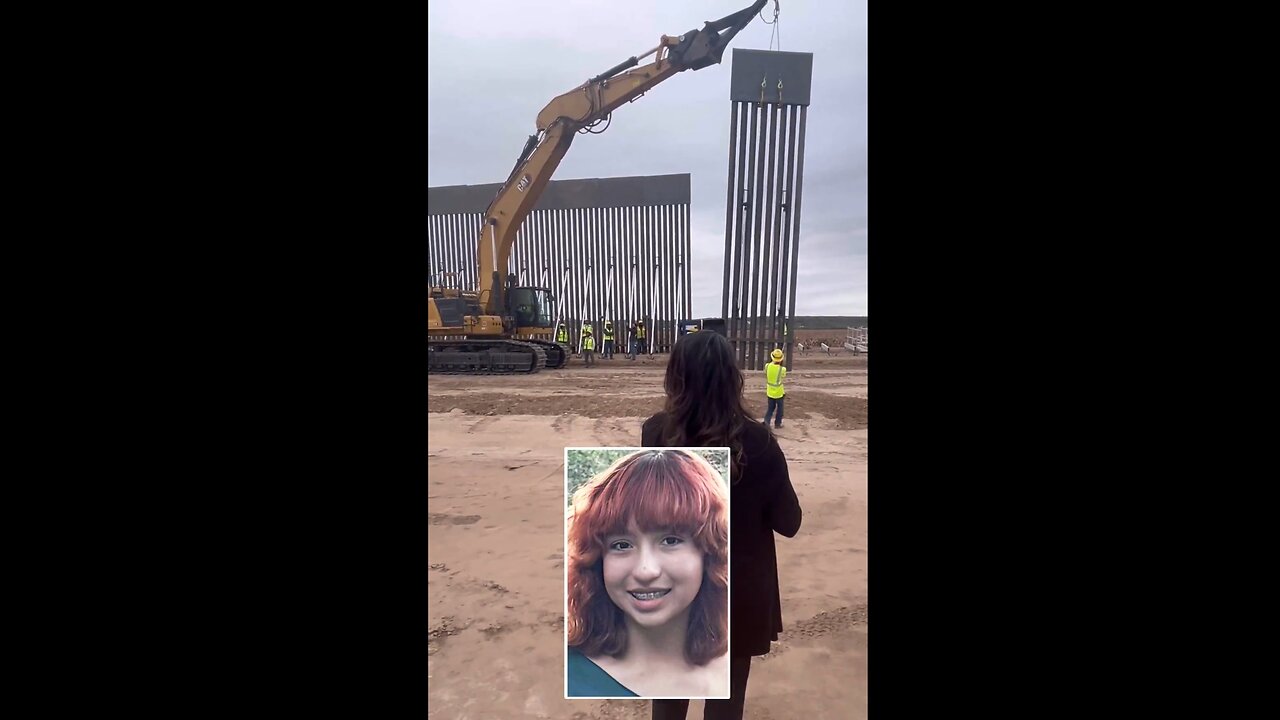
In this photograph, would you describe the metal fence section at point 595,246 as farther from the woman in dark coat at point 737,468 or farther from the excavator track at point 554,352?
the woman in dark coat at point 737,468

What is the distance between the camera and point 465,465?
445 centimetres

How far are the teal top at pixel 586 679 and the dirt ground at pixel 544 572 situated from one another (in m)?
0.54

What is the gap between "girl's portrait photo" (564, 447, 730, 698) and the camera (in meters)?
1.26

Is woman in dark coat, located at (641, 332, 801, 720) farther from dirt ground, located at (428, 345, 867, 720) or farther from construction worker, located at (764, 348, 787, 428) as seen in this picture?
construction worker, located at (764, 348, 787, 428)

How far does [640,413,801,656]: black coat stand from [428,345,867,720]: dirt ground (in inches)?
26.1

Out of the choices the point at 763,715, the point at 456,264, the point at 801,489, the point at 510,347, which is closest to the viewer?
the point at 763,715

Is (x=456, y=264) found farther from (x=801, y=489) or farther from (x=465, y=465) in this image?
(x=801, y=489)

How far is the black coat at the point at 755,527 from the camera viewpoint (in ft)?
4.13

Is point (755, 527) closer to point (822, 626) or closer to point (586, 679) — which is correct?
point (586, 679)

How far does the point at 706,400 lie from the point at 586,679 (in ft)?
2.49

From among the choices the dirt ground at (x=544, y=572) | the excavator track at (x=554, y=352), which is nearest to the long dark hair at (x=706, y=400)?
the dirt ground at (x=544, y=572)

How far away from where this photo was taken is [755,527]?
1283mm
